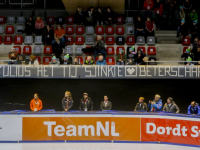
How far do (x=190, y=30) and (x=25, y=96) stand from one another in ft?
29.3

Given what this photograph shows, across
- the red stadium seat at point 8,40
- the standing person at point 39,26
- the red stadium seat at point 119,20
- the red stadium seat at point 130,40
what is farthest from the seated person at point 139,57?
the red stadium seat at point 8,40

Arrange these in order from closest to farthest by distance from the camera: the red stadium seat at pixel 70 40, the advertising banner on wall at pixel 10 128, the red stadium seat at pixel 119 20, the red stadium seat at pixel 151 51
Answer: the advertising banner on wall at pixel 10 128 → the red stadium seat at pixel 151 51 → the red stadium seat at pixel 70 40 → the red stadium seat at pixel 119 20

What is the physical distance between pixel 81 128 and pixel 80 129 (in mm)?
46

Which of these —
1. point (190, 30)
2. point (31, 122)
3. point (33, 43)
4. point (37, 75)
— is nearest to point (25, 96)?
point (37, 75)

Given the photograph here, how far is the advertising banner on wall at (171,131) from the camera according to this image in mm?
12398

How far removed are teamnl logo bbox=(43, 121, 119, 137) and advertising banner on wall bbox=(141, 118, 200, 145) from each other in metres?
1.02

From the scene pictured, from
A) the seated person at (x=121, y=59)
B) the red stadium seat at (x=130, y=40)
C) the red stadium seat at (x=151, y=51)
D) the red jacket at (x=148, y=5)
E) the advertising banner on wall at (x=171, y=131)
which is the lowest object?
the advertising banner on wall at (x=171, y=131)

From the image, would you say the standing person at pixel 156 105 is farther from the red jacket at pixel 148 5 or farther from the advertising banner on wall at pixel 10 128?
the red jacket at pixel 148 5

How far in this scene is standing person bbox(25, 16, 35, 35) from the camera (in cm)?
2007

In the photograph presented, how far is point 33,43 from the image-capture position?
65.4 ft

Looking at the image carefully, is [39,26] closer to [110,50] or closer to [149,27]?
[110,50]

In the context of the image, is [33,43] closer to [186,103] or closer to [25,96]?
[25,96]

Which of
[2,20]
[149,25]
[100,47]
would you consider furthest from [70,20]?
[100,47]

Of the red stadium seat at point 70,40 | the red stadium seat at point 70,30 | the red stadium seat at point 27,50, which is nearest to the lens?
the red stadium seat at point 27,50
